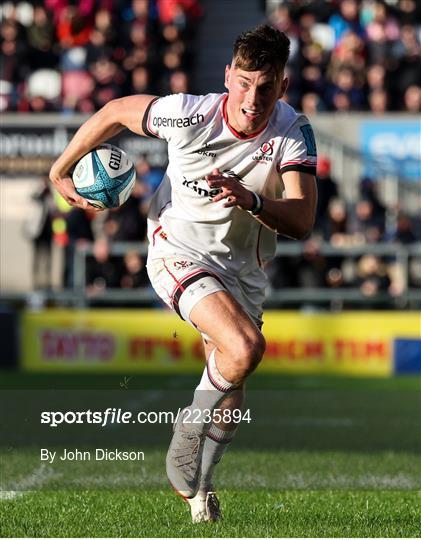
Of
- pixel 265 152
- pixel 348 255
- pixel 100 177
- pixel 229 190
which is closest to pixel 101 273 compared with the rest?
pixel 348 255

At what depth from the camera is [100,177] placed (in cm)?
708

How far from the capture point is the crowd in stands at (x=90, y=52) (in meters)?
20.7

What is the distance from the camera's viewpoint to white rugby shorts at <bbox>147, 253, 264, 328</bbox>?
6371 mm

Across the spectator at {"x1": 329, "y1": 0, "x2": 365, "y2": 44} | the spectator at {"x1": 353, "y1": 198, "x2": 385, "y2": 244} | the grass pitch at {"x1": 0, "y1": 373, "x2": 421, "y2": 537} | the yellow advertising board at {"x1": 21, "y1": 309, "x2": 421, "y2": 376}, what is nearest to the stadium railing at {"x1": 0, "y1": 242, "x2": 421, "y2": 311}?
the spectator at {"x1": 353, "y1": 198, "x2": 385, "y2": 244}

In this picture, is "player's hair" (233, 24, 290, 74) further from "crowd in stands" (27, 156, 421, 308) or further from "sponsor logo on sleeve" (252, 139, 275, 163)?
"crowd in stands" (27, 156, 421, 308)

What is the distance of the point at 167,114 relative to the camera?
6.53 meters

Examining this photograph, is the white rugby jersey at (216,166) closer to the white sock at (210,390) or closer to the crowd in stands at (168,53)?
the white sock at (210,390)

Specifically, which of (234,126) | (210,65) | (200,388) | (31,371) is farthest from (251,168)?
(210,65)

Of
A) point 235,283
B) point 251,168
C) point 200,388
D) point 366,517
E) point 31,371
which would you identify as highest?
point 251,168

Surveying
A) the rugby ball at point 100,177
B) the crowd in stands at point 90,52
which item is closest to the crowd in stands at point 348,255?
the crowd in stands at point 90,52

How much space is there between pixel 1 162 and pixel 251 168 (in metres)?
15.1

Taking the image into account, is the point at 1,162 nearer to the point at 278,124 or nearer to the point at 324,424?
the point at 324,424

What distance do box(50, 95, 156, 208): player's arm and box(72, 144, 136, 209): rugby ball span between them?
3.5 inches

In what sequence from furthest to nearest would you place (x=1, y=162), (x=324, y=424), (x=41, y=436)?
(x=1, y=162) → (x=324, y=424) → (x=41, y=436)
